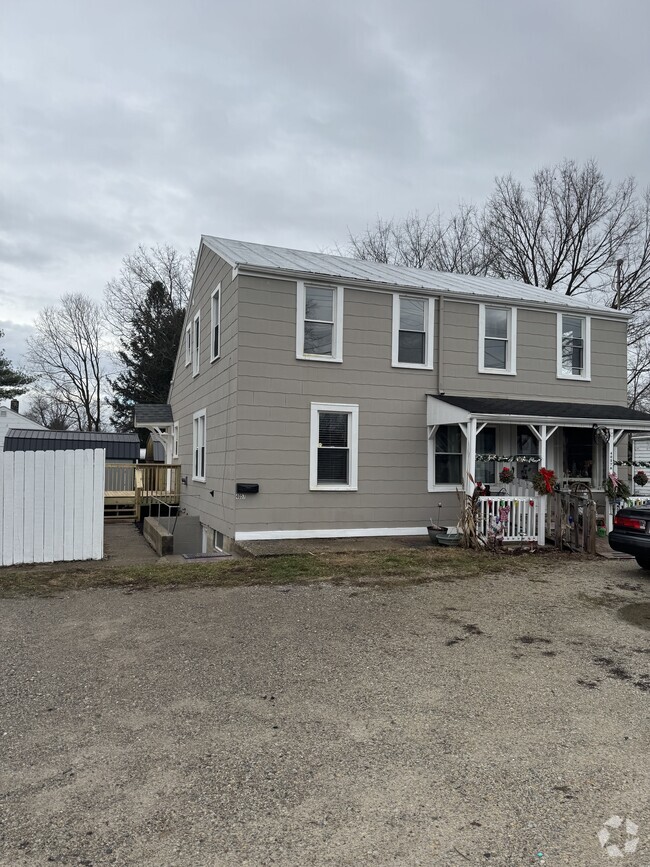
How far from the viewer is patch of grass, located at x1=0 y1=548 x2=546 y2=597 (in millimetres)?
7523

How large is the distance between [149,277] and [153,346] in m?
4.18

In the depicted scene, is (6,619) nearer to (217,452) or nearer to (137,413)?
(217,452)

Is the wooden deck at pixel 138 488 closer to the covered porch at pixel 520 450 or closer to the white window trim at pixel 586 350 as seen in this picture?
the covered porch at pixel 520 450

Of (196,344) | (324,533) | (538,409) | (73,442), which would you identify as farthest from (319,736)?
(73,442)

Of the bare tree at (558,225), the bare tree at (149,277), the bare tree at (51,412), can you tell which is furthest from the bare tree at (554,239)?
the bare tree at (51,412)

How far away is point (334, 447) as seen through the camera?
11.2m

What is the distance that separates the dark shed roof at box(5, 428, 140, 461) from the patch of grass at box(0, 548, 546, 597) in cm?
1271

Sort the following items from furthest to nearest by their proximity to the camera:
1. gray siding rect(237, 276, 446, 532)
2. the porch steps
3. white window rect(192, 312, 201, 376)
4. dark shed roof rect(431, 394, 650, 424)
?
1. the porch steps
2. white window rect(192, 312, 201, 376)
3. dark shed roof rect(431, 394, 650, 424)
4. gray siding rect(237, 276, 446, 532)

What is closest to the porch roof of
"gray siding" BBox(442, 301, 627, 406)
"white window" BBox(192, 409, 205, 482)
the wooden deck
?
"gray siding" BBox(442, 301, 627, 406)

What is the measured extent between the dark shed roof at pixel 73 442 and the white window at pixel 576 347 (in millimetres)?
14911

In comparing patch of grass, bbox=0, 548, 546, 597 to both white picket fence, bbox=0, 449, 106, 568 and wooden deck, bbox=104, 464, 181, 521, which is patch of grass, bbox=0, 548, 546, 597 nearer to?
white picket fence, bbox=0, 449, 106, 568

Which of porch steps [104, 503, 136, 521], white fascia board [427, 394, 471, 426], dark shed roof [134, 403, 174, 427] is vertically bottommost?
porch steps [104, 503, 136, 521]

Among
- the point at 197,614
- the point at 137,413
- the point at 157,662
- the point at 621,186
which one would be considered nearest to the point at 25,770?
the point at 157,662

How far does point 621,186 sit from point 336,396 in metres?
21.4
